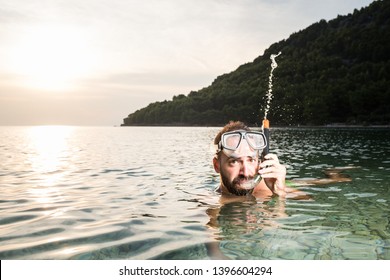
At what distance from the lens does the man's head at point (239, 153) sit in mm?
6582

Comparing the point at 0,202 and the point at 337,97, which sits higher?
the point at 337,97

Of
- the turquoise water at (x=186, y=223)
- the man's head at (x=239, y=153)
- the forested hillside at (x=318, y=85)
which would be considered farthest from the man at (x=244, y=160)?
the forested hillside at (x=318, y=85)

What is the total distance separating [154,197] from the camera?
30.4ft

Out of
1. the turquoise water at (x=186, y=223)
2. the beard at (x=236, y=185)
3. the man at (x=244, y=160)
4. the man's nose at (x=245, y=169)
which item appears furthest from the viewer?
the beard at (x=236, y=185)

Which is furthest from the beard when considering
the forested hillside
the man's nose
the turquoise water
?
the forested hillside

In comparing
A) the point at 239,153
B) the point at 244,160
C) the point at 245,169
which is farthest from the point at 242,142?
the point at 245,169

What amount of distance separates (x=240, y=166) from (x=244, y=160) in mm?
139

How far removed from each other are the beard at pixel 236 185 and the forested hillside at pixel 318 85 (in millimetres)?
116459

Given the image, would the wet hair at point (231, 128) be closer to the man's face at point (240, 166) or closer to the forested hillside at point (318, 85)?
the man's face at point (240, 166)

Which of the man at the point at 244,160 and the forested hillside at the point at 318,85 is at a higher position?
the forested hillside at the point at 318,85

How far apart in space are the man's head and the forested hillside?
11693cm

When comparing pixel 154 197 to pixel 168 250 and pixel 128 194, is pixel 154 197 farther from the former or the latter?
pixel 168 250
